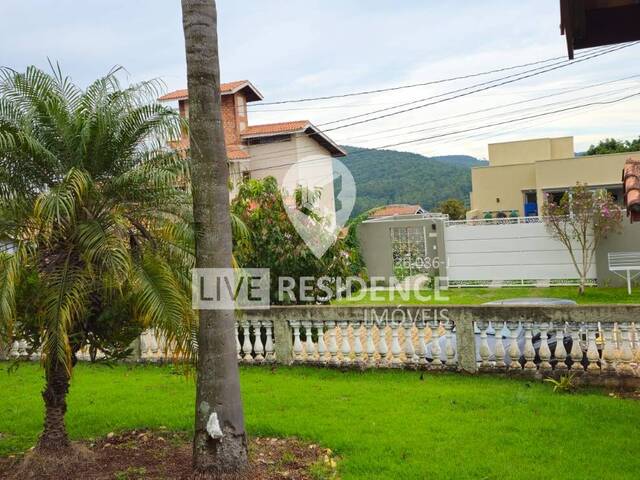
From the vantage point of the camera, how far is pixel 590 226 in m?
18.6

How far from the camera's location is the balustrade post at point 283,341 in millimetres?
8531

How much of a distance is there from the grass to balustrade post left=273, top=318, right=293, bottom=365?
23.5 ft

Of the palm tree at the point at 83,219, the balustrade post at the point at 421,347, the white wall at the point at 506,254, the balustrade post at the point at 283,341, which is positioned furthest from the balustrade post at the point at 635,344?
the white wall at the point at 506,254

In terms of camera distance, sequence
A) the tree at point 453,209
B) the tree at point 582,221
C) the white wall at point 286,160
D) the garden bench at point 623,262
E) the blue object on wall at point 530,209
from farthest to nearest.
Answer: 1. the tree at point 453,209
2. the blue object on wall at point 530,209
3. the white wall at point 286,160
4. the garden bench at point 623,262
5. the tree at point 582,221

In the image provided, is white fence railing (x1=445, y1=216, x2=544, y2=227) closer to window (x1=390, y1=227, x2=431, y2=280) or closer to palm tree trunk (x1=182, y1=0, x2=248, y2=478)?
window (x1=390, y1=227, x2=431, y2=280)

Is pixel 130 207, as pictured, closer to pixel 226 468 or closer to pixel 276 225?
pixel 226 468

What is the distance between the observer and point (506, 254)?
68.2ft

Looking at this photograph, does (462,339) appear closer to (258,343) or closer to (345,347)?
(345,347)

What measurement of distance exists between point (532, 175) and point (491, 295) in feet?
55.6

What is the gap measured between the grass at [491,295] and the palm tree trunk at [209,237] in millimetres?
11077

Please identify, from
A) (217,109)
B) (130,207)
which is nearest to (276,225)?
(130,207)

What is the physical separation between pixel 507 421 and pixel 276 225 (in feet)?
17.2

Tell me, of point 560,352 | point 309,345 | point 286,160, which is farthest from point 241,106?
point 560,352

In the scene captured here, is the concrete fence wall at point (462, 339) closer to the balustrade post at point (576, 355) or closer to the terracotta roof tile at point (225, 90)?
the balustrade post at point (576, 355)
